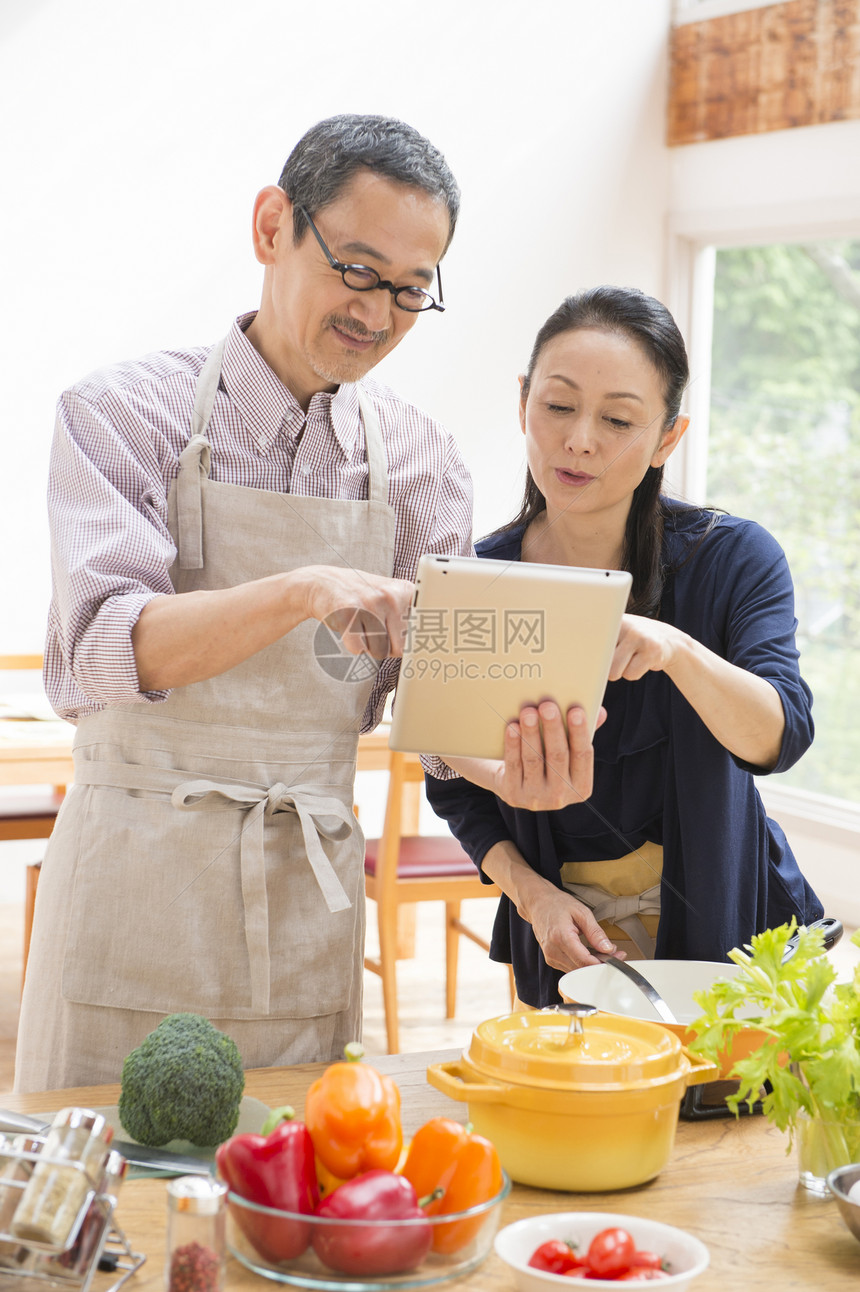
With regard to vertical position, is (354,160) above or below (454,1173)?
above

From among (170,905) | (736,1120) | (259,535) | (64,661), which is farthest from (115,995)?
(736,1120)

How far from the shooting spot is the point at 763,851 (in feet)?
5.14

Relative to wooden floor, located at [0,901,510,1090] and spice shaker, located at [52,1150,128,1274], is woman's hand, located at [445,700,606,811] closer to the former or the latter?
spice shaker, located at [52,1150,128,1274]

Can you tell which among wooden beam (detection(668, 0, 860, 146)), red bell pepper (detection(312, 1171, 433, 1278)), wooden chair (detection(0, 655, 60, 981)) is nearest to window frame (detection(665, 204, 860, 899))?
wooden beam (detection(668, 0, 860, 146))

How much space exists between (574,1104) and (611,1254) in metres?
0.14

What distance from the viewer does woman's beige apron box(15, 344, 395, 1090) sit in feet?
4.50

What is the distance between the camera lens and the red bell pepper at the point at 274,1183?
2.65 feet

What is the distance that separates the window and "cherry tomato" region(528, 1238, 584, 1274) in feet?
13.1

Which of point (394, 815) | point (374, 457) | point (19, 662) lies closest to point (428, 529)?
point (374, 457)

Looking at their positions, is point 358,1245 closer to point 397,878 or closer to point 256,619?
point 256,619

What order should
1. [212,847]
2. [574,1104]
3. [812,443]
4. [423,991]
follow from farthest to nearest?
[812,443], [423,991], [212,847], [574,1104]

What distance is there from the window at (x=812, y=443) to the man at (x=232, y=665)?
3.51 metres

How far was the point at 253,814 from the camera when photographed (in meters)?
1.38

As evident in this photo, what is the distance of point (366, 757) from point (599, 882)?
1709 millimetres
